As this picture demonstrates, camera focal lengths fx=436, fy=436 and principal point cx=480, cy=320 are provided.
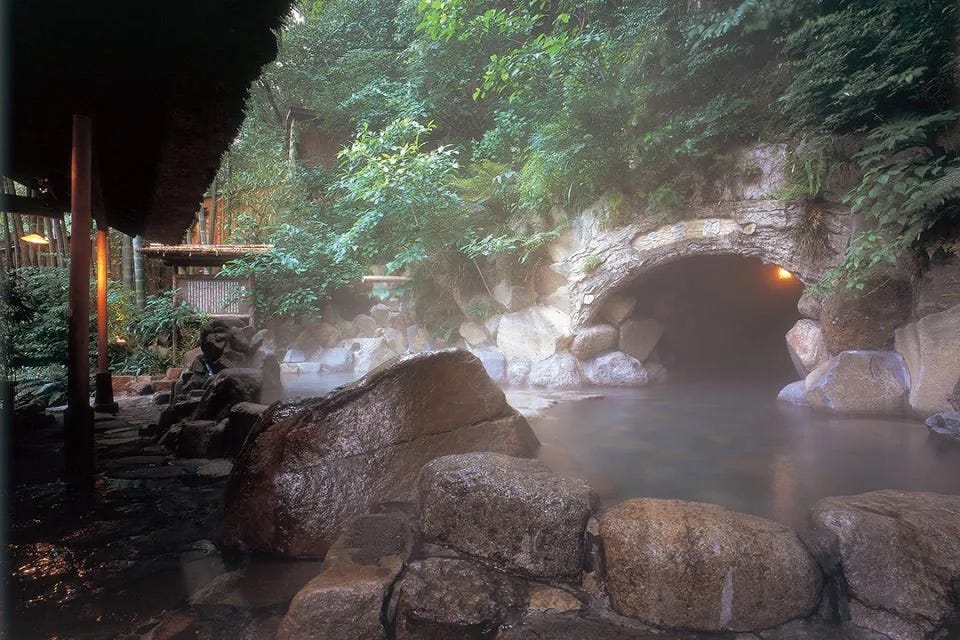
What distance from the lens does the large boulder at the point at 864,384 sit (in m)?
6.61

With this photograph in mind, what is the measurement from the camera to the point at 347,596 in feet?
7.30

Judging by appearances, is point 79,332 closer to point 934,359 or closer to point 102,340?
point 102,340

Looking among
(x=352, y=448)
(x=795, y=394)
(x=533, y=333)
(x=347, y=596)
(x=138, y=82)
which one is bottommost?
(x=795, y=394)

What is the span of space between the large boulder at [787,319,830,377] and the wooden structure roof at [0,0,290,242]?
362 inches

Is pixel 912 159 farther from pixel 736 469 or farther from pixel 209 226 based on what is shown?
pixel 209 226

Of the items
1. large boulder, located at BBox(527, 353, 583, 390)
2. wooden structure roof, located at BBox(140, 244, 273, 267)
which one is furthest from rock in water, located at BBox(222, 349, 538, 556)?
wooden structure roof, located at BBox(140, 244, 273, 267)

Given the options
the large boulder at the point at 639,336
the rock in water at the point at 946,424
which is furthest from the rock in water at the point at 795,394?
the large boulder at the point at 639,336

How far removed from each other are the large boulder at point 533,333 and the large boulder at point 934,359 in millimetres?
6042

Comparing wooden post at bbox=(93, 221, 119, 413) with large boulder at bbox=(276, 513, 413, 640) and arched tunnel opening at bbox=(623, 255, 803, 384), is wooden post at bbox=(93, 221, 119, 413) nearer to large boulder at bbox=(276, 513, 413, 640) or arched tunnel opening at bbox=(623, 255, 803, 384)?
large boulder at bbox=(276, 513, 413, 640)

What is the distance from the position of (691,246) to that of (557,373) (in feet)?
13.1

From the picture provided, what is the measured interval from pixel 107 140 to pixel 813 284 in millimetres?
10398

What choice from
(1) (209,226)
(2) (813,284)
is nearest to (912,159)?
(2) (813,284)

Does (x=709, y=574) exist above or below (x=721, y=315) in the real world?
below

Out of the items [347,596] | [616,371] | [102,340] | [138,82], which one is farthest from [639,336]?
[102,340]
